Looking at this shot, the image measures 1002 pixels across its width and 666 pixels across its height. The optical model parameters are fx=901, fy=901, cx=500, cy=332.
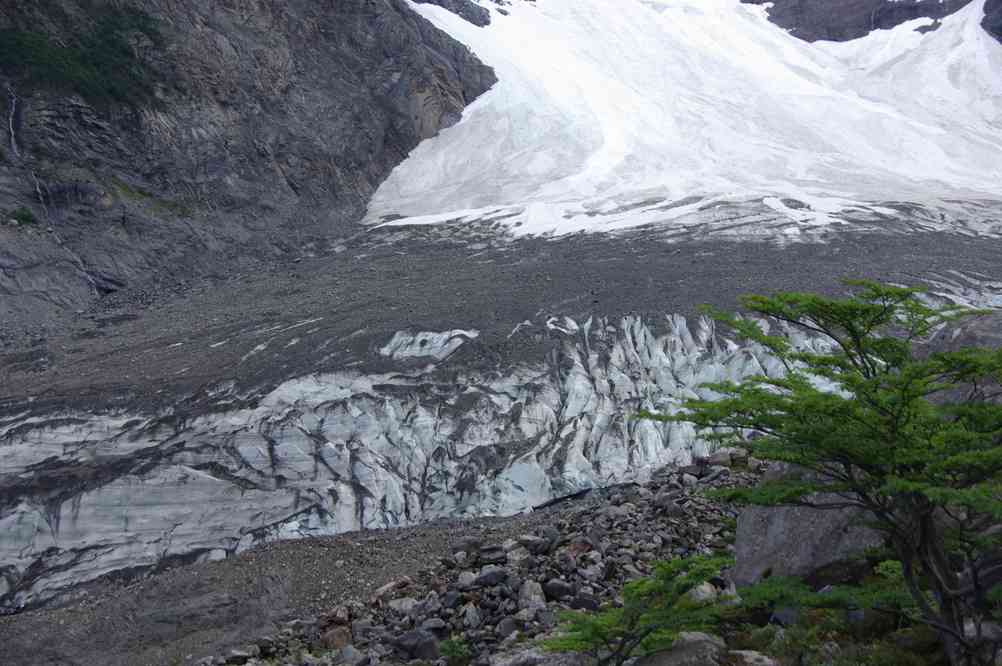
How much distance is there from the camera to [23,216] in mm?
28281

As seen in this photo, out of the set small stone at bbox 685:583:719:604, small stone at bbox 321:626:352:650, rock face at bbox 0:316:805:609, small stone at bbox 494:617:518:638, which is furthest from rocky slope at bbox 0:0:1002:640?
small stone at bbox 685:583:719:604

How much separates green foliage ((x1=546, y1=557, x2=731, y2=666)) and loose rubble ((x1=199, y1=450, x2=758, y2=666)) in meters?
1.56

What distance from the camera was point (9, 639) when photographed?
482 inches

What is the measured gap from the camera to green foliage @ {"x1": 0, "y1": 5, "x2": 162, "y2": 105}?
108 ft

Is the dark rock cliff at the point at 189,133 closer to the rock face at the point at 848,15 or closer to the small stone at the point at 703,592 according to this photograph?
the small stone at the point at 703,592

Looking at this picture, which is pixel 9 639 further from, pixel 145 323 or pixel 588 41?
pixel 588 41

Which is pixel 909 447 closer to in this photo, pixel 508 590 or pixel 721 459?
pixel 508 590

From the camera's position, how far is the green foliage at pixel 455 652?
955 cm

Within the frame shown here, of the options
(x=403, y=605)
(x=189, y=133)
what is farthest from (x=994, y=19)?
(x=403, y=605)

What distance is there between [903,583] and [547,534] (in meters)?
6.15

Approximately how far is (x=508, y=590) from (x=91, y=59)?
3171 cm

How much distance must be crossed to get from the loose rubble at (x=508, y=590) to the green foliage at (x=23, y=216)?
2177cm

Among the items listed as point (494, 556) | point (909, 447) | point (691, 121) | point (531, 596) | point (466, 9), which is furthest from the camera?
point (466, 9)

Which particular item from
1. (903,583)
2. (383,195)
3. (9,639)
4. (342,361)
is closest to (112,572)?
(9,639)
